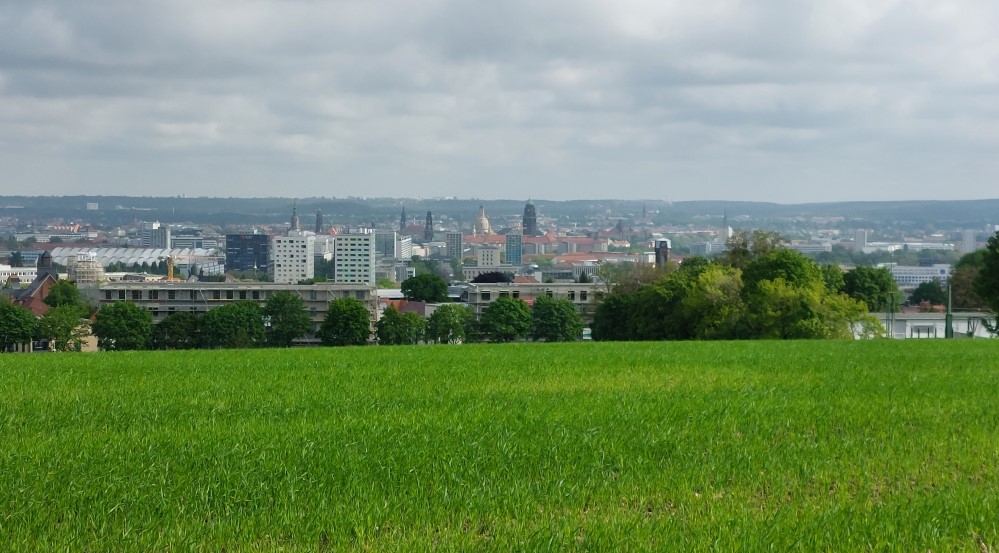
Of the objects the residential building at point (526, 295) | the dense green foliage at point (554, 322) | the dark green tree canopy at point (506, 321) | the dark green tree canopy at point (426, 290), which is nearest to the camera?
the dark green tree canopy at point (506, 321)

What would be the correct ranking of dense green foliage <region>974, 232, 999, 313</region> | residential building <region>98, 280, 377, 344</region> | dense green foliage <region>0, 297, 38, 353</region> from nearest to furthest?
dense green foliage <region>974, 232, 999, 313</region> < dense green foliage <region>0, 297, 38, 353</region> < residential building <region>98, 280, 377, 344</region>

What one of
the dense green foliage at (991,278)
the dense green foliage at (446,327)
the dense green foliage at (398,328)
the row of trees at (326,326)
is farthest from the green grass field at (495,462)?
the dense green foliage at (446,327)

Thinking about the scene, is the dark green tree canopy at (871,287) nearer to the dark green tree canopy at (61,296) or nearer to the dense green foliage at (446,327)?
the dense green foliage at (446,327)

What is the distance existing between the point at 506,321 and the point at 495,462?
77.1 m

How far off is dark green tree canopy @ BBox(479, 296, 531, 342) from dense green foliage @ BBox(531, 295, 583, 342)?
57.2 inches

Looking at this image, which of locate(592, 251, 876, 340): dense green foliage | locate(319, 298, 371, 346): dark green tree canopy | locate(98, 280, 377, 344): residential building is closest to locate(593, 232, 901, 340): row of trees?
locate(592, 251, 876, 340): dense green foliage

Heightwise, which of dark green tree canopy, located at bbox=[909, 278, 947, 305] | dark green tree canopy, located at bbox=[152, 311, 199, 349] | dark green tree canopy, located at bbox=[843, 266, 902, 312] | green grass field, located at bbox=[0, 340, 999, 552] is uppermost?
green grass field, located at bbox=[0, 340, 999, 552]

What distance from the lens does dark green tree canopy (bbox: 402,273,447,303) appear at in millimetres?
147125

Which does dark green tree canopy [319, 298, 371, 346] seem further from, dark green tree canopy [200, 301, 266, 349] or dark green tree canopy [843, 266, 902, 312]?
dark green tree canopy [843, 266, 902, 312]

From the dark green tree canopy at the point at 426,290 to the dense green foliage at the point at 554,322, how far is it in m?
54.8

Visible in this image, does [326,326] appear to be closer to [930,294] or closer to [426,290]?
[426,290]

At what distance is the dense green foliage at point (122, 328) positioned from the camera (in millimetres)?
81875

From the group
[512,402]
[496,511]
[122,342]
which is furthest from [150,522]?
[122,342]

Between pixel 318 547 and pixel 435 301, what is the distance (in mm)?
138609
